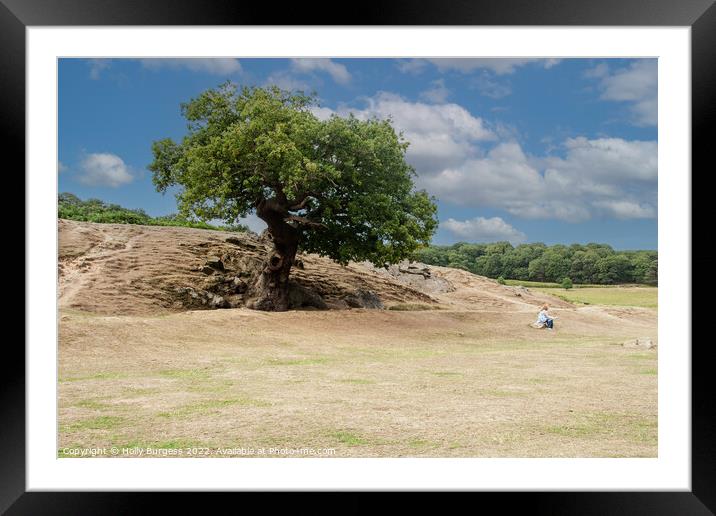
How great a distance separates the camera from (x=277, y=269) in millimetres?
13234

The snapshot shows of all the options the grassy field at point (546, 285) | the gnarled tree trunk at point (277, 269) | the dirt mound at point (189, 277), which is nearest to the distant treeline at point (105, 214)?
the dirt mound at point (189, 277)

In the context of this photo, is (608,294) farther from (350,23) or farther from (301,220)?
(350,23)

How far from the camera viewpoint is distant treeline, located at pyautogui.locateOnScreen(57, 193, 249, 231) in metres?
17.8

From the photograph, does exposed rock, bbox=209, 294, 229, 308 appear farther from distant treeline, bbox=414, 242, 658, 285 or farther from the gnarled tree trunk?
distant treeline, bbox=414, 242, 658, 285

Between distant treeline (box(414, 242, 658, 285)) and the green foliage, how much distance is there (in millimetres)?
6867

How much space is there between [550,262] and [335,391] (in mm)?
17335

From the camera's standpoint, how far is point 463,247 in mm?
23516

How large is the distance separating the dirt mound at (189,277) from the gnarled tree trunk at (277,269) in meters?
0.62

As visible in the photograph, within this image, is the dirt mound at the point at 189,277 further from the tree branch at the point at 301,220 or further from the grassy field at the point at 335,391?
the tree branch at the point at 301,220

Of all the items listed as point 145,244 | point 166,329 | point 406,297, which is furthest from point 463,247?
point 166,329

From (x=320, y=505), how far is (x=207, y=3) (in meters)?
3.03
